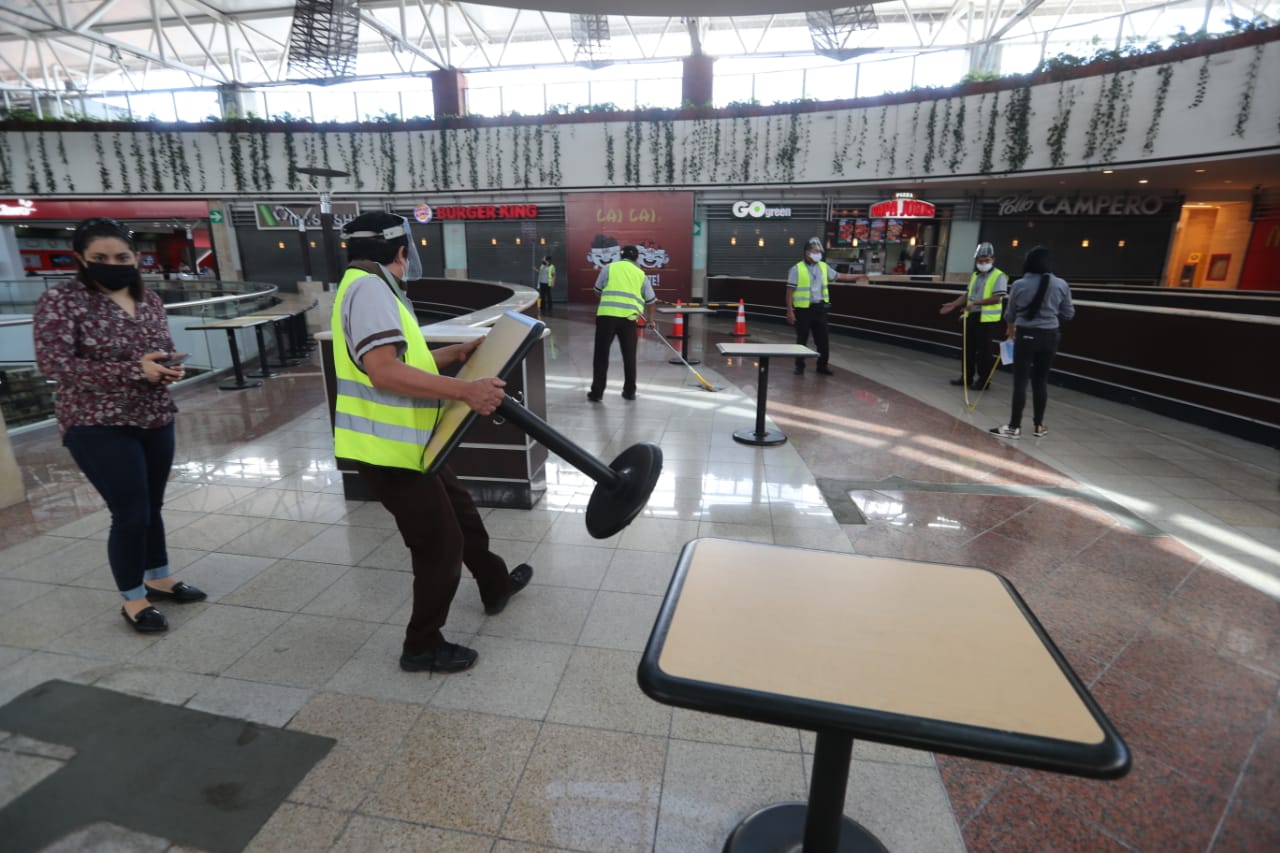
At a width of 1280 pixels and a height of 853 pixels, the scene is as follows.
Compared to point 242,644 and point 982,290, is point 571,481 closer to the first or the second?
point 242,644

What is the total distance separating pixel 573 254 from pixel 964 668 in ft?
61.7

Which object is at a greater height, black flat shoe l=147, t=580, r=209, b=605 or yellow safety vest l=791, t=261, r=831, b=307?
yellow safety vest l=791, t=261, r=831, b=307

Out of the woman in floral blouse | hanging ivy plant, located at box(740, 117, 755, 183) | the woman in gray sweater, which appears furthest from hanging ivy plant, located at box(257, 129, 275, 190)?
the woman in gray sweater

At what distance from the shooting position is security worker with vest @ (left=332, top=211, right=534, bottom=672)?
6.34 feet

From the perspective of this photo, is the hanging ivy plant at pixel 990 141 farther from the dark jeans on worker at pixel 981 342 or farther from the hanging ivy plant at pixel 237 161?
the hanging ivy plant at pixel 237 161

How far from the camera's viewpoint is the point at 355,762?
201 cm

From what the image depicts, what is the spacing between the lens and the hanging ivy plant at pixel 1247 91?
9992mm

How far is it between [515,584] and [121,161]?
919 inches

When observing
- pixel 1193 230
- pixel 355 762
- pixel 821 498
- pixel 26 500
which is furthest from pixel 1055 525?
pixel 1193 230

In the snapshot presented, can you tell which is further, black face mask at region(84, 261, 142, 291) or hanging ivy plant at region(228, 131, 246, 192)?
hanging ivy plant at region(228, 131, 246, 192)

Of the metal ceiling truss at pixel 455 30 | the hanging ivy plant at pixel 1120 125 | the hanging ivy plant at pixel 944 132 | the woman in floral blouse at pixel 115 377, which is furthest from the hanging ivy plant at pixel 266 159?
the hanging ivy plant at pixel 1120 125

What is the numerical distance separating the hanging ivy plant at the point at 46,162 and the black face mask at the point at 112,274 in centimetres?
2350

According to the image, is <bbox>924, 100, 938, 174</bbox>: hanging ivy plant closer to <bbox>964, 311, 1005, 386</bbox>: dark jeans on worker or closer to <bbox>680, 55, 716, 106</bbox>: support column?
<bbox>680, 55, 716, 106</bbox>: support column

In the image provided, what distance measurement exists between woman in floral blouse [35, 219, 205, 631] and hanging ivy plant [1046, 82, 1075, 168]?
15624 mm
